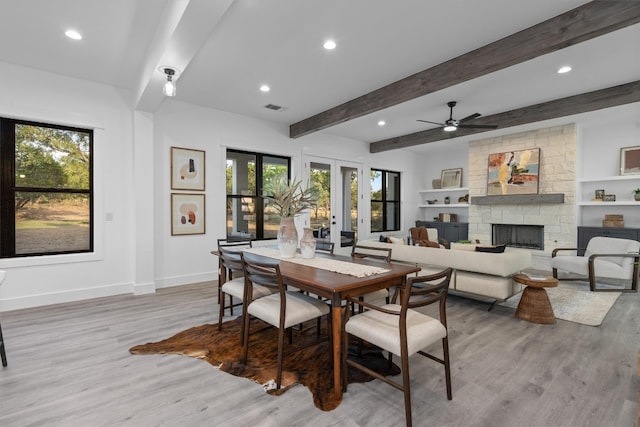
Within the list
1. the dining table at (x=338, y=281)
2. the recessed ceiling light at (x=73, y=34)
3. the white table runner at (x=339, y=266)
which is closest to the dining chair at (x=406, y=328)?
the dining table at (x=338, y=281)

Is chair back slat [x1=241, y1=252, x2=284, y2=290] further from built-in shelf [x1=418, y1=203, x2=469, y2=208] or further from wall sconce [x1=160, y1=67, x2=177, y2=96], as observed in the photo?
built-in shelf [x1=418, y1=203, x2=469, y2=208]

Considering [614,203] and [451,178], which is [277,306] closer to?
[614,203]

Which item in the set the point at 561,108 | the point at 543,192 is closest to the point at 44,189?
the point at 561,108

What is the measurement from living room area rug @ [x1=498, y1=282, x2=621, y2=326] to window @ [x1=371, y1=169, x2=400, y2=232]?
4075 millimetres

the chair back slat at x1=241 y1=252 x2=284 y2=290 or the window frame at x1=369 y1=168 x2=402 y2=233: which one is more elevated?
the window frame at x1=369 y1=168 x2=402 y2=233

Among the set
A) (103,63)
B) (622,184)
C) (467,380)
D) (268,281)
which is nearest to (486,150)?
(622,184)

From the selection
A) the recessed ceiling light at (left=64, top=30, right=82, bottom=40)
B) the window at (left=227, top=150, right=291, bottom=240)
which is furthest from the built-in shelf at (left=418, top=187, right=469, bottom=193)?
the recessed ceiling light at (left=64, top=30, right=82, bottom=40)

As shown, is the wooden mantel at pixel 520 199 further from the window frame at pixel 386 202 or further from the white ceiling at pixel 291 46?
the white ceiling at pixel 291 46

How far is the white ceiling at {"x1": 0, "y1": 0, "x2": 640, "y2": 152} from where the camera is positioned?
2.57 meters

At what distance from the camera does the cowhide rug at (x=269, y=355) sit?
2.14 metres

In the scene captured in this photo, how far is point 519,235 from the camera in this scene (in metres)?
7.06

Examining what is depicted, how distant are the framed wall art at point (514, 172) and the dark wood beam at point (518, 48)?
4144mm

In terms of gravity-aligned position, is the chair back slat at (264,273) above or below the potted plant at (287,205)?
below

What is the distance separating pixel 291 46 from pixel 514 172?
5.82 metres
